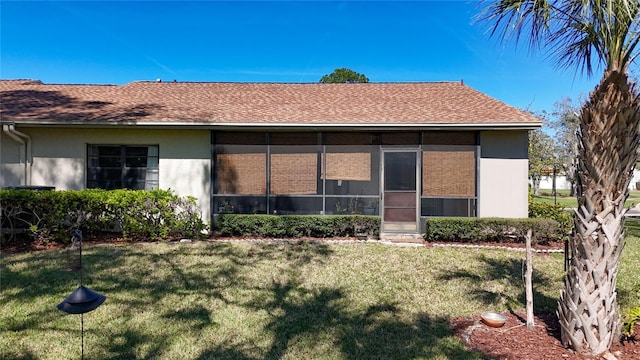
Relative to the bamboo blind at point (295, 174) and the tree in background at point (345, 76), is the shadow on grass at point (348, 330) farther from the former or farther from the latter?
the tree in background at point (345, 76)

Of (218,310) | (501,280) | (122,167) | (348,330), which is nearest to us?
(348,330)

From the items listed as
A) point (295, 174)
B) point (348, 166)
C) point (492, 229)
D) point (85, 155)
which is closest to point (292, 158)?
point (295, 174)

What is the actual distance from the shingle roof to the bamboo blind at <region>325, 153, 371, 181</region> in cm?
94

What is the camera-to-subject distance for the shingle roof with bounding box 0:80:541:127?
9078 millimetres

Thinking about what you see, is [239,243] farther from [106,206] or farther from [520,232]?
[520,232]

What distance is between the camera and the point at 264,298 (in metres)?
4.91

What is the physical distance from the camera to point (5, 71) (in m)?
13.5

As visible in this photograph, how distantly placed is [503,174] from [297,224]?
5.56 metres

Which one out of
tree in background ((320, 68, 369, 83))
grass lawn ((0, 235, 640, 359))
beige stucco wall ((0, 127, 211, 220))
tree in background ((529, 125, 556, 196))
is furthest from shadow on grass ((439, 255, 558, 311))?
tree in background ((320, 68, 369, 83))

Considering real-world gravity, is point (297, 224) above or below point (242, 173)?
below

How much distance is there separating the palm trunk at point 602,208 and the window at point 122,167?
933cm

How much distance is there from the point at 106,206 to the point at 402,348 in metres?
7.19

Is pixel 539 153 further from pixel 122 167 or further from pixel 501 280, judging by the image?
pixel 122 167

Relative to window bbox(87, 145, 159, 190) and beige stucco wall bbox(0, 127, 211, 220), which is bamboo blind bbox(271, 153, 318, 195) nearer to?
beige stucco wall bbox(0, 127, 211, 220)
